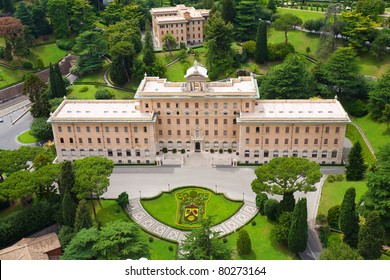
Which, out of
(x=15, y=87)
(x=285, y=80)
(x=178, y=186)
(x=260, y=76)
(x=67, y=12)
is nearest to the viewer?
(x=178, y=186)

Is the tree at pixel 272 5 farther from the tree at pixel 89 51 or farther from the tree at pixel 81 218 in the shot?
the tree at pixel 81 218

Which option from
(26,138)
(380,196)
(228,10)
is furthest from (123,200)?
(228,10)

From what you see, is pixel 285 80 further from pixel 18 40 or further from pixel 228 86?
pixel 18 40

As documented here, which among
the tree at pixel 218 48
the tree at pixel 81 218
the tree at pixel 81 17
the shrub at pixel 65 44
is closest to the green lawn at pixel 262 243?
the tree at pixel 81 218

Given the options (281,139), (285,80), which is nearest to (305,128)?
(281,139)

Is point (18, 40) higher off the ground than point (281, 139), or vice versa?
point (18, 40)

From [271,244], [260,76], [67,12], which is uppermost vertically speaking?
[67,12]
